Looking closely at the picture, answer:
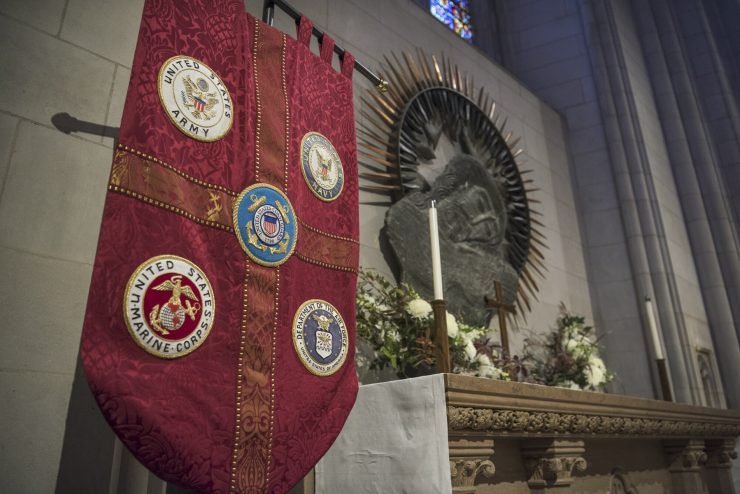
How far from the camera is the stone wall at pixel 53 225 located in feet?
5.13

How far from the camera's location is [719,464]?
360 cm

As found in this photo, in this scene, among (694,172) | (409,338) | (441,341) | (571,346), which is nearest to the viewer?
(441,341)

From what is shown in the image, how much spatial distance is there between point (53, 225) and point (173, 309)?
1.93ft

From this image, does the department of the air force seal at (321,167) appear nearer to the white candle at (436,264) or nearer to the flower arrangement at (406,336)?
the white candle at (436,264)

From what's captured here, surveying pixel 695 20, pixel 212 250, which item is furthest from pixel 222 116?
pixel 695 20

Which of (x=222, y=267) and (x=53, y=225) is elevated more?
(x=53, y=225)

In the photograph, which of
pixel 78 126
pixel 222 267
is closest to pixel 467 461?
pixel 222 267

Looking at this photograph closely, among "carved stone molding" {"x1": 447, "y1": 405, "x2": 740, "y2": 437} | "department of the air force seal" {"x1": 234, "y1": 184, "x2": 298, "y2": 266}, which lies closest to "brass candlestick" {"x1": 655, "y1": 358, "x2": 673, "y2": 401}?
"carved stone molding" {"x1": 447, "y1": 405, "x2": 740, "y2": 437}

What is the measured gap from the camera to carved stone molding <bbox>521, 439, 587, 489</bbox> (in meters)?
2.20

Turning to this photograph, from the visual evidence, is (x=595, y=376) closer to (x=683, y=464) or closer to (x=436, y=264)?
(x=683, y=464)

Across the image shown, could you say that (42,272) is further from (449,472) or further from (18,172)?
(449,472)

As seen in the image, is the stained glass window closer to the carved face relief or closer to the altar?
the carved face relief

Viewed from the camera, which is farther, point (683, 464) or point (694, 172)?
point (694, 172)

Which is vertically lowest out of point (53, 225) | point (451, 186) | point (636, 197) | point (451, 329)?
point (451, 329)
